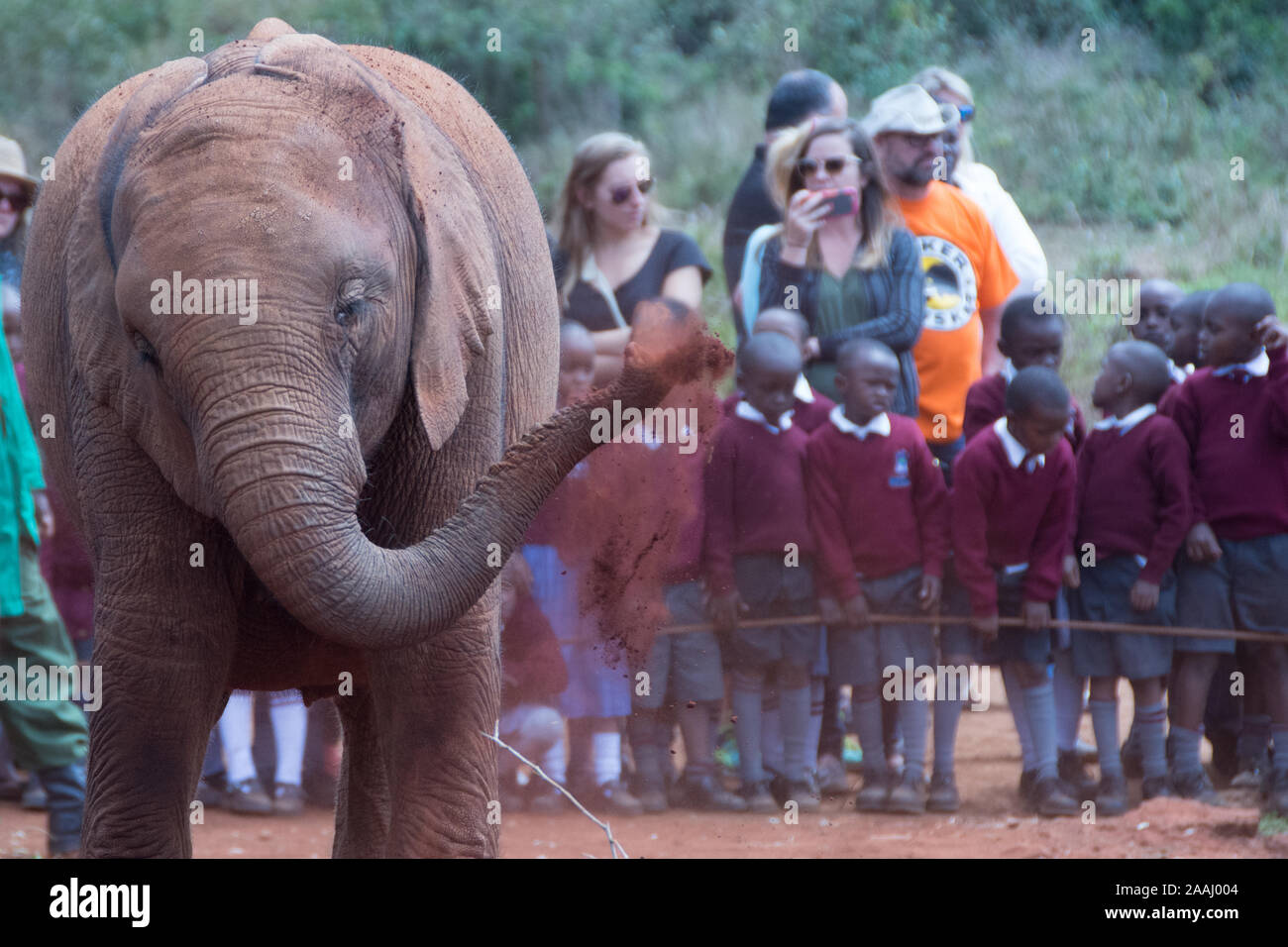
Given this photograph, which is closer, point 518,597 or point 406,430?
point 406,430

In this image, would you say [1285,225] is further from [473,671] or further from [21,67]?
[21,67]

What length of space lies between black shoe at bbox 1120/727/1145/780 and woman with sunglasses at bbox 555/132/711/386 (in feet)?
8.37

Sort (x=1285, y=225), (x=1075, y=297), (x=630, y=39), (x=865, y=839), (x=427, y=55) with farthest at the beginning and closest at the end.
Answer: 1. (x=630, y=39)
2. (x=427, y=55)
3. (x=1285, y=225)
4. (x=1075, y=297)
5. (x=865, y=839)

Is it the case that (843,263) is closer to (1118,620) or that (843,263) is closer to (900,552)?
(900,552)

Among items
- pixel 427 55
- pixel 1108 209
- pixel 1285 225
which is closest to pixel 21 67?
pixel 427 55

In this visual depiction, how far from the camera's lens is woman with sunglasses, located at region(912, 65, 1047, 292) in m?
7.23

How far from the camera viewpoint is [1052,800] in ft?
21.5

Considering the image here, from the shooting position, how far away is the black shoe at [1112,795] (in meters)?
6.50

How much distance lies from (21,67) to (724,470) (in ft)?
26.7

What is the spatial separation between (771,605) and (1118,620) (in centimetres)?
135

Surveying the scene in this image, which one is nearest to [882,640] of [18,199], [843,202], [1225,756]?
[1225,756]

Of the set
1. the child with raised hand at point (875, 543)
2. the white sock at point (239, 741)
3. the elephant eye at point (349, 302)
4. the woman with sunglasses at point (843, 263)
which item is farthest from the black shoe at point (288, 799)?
the elephant eye at point (349, 302)

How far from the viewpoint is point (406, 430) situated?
151 inches

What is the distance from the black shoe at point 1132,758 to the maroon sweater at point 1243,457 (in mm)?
988
